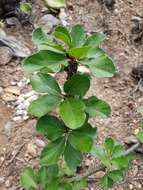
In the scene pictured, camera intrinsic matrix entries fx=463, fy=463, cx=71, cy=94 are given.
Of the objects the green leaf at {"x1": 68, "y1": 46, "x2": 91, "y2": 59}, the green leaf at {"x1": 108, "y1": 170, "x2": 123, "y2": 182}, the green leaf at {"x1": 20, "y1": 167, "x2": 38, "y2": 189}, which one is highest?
the green leaf at {"x1": 68, "y1": 46, "x2": 91, "y2": 59}

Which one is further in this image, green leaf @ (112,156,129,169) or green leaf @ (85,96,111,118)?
green leaf @ (112,156,129,169)

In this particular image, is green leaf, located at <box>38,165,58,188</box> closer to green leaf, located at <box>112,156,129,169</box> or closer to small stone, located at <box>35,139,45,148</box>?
green leaf, located at <box>112,156,129,169</box>

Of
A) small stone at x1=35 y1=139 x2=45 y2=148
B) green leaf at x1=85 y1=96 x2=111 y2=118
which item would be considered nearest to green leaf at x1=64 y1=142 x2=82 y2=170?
green leaf at x1=85 y1=96 x2=111 y2=118

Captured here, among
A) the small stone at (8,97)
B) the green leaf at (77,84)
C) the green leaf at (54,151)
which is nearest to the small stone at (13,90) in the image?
the small stone at (8,97)

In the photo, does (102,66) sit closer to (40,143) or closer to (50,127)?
(50,127)

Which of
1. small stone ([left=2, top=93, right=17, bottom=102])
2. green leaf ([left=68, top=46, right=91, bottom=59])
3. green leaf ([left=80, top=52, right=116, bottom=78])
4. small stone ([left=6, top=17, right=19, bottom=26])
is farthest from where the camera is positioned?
small stone ([left=6, top=17, right=19, bottom=26])

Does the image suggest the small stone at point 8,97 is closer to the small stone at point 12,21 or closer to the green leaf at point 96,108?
the small stone at point 12,21

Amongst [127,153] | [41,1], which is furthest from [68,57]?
[41,1]
